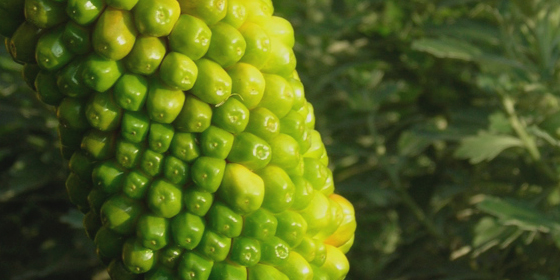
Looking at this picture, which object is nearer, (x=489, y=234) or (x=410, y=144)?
(x=489, y=234)

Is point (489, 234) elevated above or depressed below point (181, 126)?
below

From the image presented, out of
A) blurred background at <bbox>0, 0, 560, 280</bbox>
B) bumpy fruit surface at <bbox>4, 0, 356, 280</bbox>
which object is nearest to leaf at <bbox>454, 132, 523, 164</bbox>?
blurred background at <bbox>0, 0, 560, 280</bbox>

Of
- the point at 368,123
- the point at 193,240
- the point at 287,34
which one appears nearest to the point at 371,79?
the point at 368,123

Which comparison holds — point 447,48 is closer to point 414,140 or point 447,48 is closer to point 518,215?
point 414,140

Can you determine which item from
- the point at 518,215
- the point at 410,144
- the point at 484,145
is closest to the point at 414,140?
the point at 410,144

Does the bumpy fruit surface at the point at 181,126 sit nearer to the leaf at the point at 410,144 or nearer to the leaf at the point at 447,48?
the leaf at the point at 447,48

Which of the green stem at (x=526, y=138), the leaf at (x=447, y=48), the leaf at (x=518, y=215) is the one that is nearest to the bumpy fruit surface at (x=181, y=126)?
the leaf at (x=518, y=215)
